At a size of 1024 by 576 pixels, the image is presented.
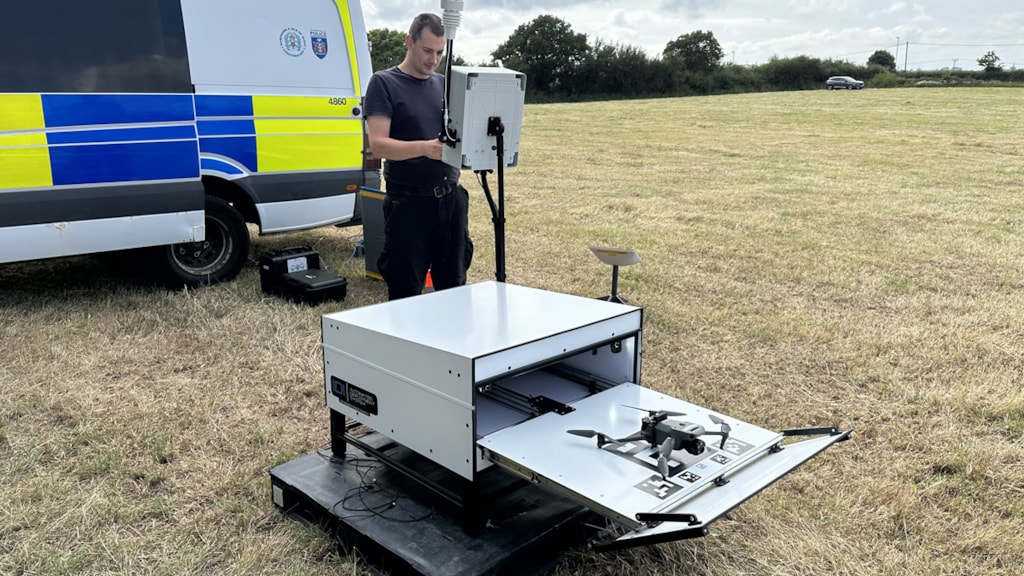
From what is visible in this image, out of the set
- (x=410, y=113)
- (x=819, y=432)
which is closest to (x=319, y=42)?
(x=410, y=113)

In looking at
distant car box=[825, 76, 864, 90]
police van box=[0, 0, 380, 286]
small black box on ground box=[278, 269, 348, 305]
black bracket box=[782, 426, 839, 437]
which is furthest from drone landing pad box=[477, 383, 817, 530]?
distant car box=[825, 76, 864, 90]

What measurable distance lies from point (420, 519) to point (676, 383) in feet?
6.18

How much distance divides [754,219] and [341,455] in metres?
6.44

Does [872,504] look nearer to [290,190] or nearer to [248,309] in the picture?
[248,309]

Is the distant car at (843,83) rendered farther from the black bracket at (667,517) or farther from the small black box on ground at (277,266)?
the black bracket at (667,517)

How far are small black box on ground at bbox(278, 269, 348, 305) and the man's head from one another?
1.97m

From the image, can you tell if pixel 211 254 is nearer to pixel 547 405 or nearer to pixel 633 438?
pixel 547 405

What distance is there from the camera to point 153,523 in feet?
8.34

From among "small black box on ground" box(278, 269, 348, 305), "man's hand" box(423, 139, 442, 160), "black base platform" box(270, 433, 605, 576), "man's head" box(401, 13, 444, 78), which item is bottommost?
"black base platform" box(270, 433, 605, 576)

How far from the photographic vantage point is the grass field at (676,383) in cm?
245

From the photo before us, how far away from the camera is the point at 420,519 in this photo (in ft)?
7.46

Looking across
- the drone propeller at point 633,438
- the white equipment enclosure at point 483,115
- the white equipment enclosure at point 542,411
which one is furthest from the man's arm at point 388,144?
the drone propeller at point 633,438

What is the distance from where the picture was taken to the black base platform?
82.8 inches

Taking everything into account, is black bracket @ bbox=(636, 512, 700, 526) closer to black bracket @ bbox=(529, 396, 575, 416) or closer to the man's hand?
black bracket @ bbox=(529, 396, 575, 416)
